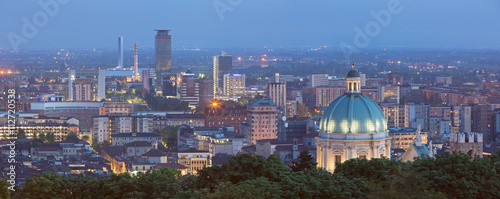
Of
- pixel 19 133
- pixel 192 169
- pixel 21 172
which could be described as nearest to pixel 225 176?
pixel 21 172

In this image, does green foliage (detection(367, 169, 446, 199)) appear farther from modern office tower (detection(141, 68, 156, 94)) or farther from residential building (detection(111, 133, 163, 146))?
modern office tower (detection(141, 68, 156, 94))

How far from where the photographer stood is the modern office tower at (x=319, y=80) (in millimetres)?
142500

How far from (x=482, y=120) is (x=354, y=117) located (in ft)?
157

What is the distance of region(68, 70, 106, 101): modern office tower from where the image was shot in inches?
4903

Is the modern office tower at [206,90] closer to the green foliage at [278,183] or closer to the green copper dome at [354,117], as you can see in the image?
the green copper dome at [354,117]

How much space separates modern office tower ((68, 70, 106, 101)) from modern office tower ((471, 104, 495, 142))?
164ft

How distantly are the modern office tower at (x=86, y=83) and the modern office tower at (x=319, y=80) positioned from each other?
85.0 ft

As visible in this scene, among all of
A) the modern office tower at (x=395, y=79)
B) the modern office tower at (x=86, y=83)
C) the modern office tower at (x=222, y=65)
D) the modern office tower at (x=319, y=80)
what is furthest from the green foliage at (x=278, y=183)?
the modern office tower at (x=222, y=65)

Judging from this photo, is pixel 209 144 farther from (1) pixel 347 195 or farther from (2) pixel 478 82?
(2) pixel 478 82

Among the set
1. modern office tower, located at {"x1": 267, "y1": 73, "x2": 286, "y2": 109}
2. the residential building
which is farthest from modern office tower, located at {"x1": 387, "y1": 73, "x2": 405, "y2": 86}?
the residential building

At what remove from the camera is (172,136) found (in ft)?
268

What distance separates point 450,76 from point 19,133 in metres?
93.1

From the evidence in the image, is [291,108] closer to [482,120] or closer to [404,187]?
[482,120]

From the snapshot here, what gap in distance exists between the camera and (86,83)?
126m
